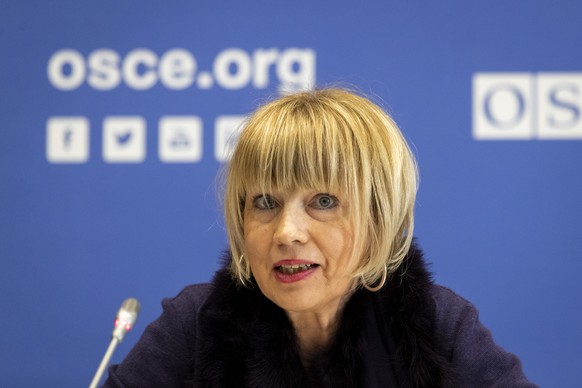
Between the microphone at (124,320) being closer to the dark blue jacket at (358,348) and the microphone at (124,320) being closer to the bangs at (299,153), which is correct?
the dark blue jacket at (358,348)

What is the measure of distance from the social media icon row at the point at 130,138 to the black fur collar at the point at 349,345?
1041mm

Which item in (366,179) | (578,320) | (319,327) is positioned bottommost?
(578,320)

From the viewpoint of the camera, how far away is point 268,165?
118cm

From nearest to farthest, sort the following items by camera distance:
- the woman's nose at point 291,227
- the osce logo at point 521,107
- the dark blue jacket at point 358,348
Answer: the woman's nose at point 291,227 < the dark blue jacket at point 358,348 < the osce logo at point 521,107

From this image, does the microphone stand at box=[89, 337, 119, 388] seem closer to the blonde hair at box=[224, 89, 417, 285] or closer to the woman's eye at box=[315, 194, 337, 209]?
the blonde hair at box=[224, 89, 417, 285]

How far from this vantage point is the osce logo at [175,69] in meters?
2.30

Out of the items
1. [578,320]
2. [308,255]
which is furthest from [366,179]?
[578,320]

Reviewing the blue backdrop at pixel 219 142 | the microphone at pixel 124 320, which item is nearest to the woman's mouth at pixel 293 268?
the microphone at pixel 124 320

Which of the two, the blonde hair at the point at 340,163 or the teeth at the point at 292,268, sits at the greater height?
the blonde hair at the point at 340,163

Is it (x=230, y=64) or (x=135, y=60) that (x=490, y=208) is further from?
(x=135, y=60)

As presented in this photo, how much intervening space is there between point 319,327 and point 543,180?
1.13 m

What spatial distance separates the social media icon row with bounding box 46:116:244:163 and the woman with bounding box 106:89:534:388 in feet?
3.08

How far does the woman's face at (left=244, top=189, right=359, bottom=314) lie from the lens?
3.84 feet

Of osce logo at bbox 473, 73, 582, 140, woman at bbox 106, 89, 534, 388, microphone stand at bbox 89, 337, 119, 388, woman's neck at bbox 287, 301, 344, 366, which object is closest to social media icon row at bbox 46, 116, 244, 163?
osce logo at bbox 473, 73, 582, 140
